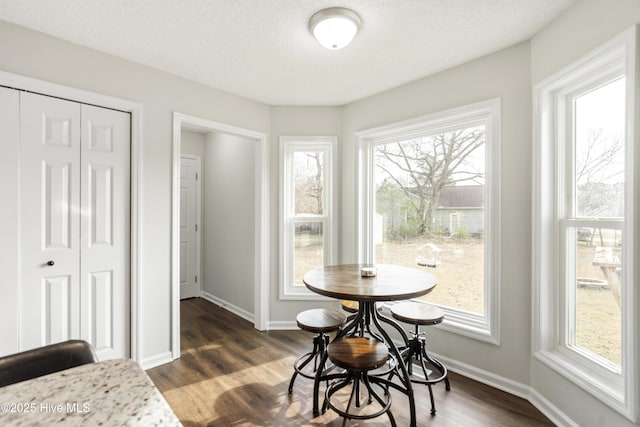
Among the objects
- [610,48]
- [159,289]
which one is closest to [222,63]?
[159,289]

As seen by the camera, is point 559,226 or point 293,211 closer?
point 559,226

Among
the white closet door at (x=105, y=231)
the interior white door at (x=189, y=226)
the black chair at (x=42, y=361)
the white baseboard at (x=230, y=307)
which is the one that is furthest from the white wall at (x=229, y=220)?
the black chair at (x=42, y=361)

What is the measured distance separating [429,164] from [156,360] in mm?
2931

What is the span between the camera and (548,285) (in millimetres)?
2105

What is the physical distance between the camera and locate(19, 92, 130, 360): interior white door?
2.11m

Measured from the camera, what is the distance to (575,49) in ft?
6.01

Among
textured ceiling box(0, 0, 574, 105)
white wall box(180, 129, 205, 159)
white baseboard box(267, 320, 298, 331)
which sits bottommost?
white baseboard box(267, 320, 298, 331)

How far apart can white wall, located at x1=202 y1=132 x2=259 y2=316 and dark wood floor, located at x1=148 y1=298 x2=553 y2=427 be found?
0.96m

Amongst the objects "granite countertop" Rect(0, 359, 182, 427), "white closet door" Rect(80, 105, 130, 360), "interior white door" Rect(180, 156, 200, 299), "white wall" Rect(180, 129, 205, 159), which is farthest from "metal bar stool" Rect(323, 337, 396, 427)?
"white wall" Rect(180, 129, 205, 159)

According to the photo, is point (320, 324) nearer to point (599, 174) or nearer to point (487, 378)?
point (487, 378)

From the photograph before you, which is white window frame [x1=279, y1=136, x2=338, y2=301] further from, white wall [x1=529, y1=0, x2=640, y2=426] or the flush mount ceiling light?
white wall [x1=529, y1=0, x2=640, y2=426]

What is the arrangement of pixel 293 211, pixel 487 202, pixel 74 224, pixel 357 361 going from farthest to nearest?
pixel 293 211 < pixel 487 202 < pixel 74 224 < pixel 357 361

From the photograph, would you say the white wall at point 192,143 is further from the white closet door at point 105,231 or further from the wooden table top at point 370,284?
the wooden table top at point 370,284

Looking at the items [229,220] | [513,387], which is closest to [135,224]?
[229,220]
